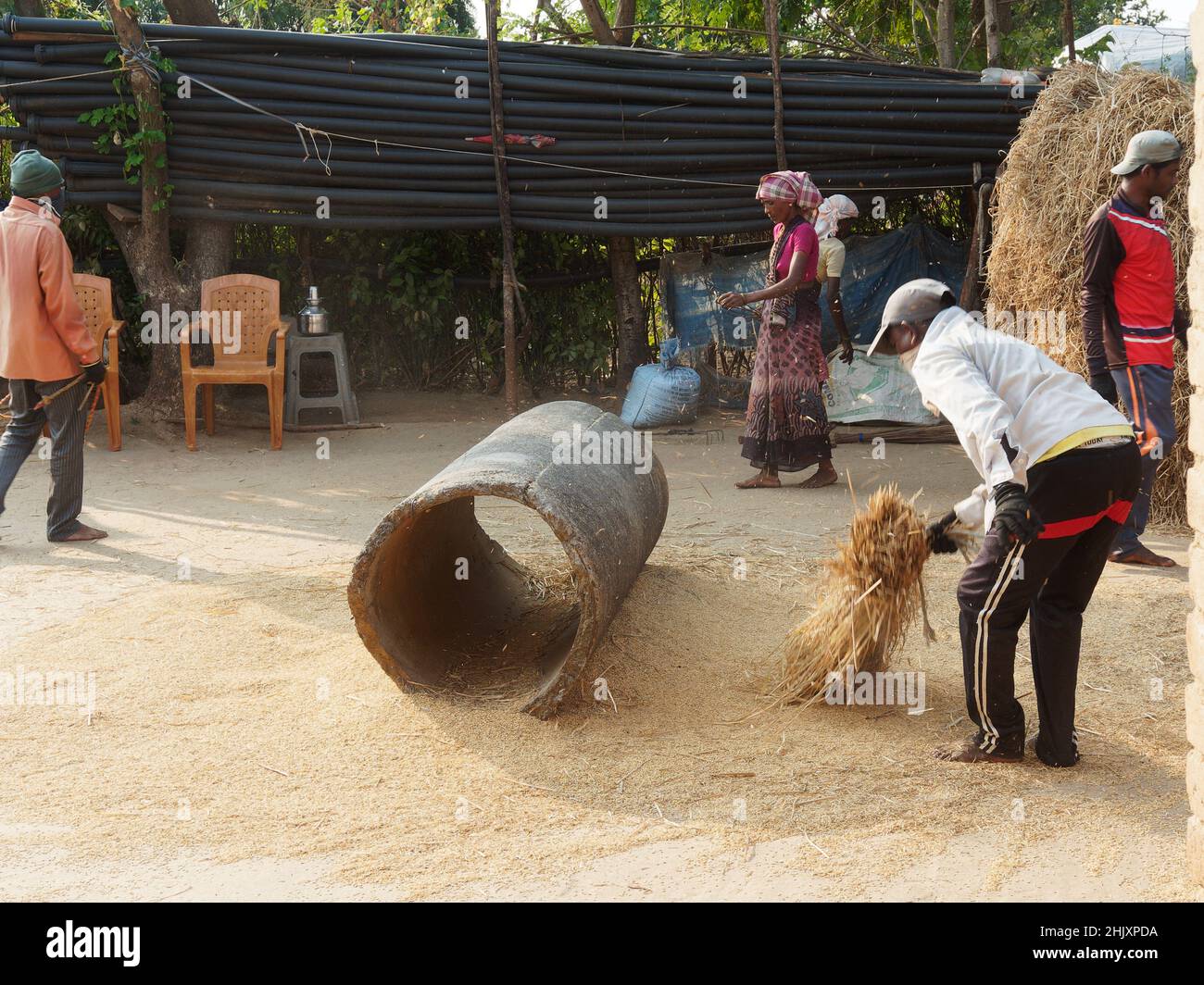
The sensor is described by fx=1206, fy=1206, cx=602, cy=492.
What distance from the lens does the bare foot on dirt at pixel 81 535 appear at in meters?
6.39

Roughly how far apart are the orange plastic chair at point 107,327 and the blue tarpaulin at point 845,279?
455cm

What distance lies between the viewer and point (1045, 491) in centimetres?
349

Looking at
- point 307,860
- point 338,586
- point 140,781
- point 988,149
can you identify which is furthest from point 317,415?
point 307,860

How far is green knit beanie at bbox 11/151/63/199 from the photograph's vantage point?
6148 millimetres

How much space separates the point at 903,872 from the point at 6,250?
213 inches

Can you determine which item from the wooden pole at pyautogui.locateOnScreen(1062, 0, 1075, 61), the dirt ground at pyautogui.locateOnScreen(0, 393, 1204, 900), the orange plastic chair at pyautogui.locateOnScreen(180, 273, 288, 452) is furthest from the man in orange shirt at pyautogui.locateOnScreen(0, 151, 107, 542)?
the wooden pole at pyautogui.locateOnScreen(1062, 0, 1075, 61)

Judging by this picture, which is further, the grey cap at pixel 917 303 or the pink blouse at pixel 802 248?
the pink blouse at pixel 802 248

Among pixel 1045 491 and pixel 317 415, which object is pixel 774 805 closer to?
pixel 1045 491

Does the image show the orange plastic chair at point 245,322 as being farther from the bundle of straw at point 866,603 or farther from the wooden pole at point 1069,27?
the wooden pole at point 1069,27

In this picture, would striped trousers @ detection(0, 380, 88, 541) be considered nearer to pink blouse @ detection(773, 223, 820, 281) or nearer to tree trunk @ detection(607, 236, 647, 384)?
pink blouse @ detection(773, 223, 820, 281)

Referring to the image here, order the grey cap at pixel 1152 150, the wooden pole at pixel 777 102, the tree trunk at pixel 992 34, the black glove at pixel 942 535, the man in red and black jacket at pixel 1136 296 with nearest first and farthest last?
the black glove at pixel 942 535 → the grey cap at pixel 1152 150 → the man in red and black jacket at pixel 1136 296 → the wooden pole at pixel 777 102 → the tree trunk at pixel 992 34

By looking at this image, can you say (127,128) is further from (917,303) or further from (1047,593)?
(1047,593)

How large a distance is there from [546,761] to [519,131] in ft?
21.7

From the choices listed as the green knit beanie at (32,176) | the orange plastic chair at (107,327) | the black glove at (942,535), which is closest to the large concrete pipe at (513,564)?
the black glove at (942,535)
